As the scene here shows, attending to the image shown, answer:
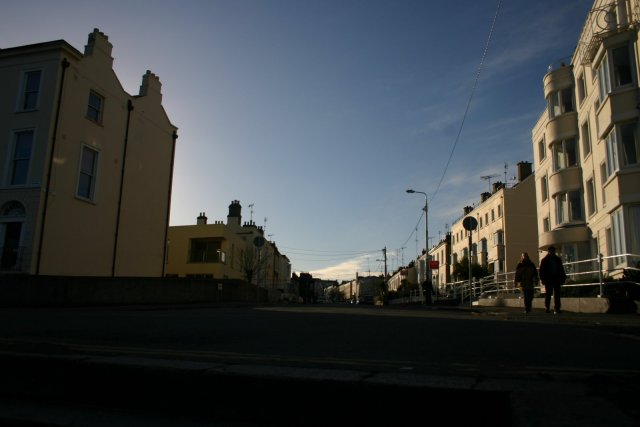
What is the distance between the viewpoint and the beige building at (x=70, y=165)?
22109 millimetres

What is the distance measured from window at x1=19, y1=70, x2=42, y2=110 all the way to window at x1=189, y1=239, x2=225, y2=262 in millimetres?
23850

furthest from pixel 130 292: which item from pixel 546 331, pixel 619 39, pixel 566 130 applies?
pixel 566 130

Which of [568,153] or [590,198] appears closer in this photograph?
[590,198]

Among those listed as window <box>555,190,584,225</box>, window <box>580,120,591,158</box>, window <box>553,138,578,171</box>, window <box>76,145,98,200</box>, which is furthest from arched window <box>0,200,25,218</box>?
window <box>553,138,578,171</box>

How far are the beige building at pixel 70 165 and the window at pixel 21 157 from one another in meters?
0.04

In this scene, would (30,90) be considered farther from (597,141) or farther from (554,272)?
(597,141)

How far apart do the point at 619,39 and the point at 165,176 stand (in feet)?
81.1

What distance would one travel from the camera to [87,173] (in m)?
25.2

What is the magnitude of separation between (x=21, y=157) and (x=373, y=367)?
2327cm

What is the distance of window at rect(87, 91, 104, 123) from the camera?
1009 inches

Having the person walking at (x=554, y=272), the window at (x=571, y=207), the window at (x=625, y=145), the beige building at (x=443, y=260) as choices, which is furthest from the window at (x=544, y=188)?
the beige building at (x=443, y=260)

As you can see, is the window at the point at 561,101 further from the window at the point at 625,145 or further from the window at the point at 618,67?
the window at the point at 625,145

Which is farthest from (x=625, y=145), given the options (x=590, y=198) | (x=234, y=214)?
(x=234, y=214)

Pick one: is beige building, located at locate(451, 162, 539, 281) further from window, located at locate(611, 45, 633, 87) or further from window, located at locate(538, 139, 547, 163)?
window, located at locate(611, 45, 633, 87)
